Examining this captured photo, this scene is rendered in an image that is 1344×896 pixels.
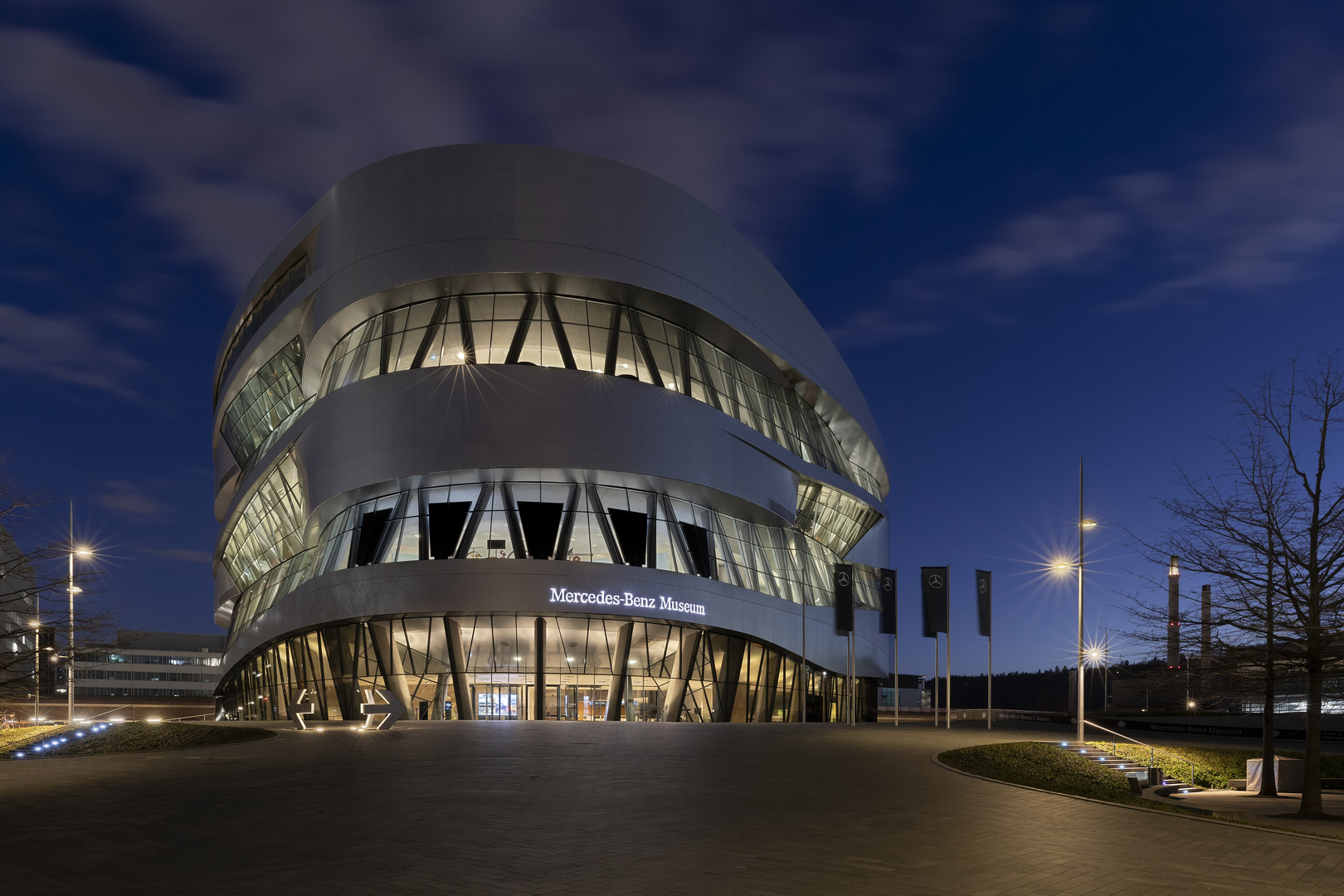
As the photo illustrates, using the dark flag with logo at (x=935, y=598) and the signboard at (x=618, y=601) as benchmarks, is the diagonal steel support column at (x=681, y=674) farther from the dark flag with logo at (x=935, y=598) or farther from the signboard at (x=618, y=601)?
the dark flag with logo at (x=935, y=598)

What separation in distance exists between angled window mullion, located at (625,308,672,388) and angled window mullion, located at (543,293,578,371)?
3.36 metres

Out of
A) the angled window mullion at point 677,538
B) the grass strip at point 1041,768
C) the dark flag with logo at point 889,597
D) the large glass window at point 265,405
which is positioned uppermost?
the large glass window at point 265,405

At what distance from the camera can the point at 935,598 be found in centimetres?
4784

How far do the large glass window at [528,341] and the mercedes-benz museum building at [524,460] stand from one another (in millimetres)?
119

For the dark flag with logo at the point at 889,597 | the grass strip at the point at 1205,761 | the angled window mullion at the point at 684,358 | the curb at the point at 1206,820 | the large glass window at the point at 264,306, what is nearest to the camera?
the curb at the point at 1206,820

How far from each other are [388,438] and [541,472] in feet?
22.9

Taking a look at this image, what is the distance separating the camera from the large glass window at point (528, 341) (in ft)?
150

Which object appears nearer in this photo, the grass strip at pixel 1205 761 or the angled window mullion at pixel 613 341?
the grass strip at pixel 1205 761

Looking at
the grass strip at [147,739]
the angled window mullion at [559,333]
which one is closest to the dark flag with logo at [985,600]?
the angled window mullion at [559,333]

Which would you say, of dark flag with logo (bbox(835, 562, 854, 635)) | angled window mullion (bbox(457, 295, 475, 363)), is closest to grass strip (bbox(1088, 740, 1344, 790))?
dark flag with logo (bbox(835, 562, 854, 635))

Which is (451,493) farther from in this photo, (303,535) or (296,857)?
(296,857)

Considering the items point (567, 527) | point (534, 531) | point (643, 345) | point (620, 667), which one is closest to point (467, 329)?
point (643, 345)

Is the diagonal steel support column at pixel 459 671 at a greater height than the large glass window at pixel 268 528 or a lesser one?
lesser

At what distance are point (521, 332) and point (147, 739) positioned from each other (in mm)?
24950
